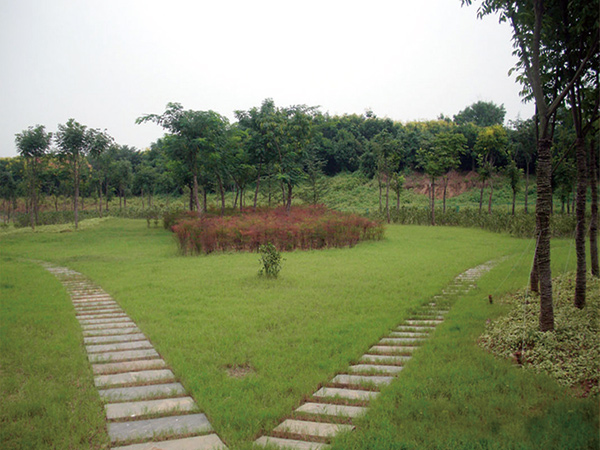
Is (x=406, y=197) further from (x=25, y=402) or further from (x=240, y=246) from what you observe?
(x=25, y=402)

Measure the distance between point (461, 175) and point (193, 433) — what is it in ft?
149

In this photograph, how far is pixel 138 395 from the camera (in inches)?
139

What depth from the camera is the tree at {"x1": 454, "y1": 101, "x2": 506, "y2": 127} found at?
5700cm

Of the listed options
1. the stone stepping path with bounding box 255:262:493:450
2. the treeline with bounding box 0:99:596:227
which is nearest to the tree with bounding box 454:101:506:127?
the treeline with bounding box 0:99:596:227

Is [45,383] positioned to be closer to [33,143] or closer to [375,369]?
[375,369]

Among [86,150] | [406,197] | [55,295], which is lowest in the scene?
[55,295]

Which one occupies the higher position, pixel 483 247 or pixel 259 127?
pixel 259 127

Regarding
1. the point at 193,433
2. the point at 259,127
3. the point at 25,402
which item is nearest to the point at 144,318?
the point at 25,402

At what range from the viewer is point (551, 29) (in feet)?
17.8

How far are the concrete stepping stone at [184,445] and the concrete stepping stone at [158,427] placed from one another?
9 centimetres

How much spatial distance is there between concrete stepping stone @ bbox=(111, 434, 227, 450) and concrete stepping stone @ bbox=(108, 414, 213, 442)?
9cm

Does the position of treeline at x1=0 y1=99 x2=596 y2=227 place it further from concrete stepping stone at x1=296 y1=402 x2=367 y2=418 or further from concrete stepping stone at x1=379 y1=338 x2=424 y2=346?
concrete stepping stone at x1=296 y1=402 x2=367 y2=418

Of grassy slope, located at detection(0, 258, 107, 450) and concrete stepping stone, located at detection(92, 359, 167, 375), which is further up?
grassy slope, located at detection(0, 258, 107, 450)

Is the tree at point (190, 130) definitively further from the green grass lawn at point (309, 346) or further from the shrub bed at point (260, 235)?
the green grass lawn at point (309, 346)
